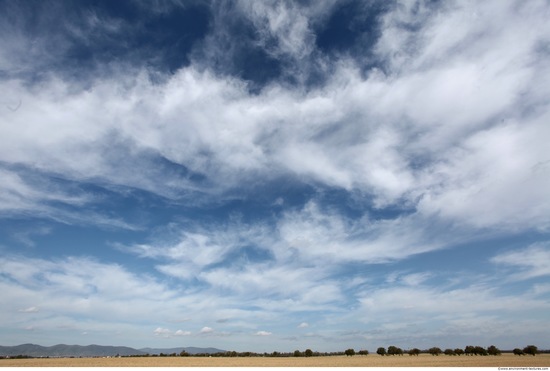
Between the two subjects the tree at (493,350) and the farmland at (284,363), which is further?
the tree at (493,350)

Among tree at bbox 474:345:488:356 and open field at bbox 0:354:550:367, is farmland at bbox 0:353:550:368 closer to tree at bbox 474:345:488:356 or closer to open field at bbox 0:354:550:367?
open field at bbox 0:354:550:367

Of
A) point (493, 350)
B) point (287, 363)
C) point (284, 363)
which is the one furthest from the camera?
point (493, 350)

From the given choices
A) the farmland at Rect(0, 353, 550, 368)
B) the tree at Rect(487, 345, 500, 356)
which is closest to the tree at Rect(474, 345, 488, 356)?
the tree at Rect(487, 345, 500, 356)

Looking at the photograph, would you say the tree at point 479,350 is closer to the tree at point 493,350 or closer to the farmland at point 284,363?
the tree at point 493,350

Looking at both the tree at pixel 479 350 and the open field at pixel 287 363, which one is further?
the tree at pixel 479 350

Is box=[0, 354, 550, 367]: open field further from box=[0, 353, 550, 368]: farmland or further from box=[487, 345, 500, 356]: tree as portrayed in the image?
box=[487, 345, 500, 356]: tree

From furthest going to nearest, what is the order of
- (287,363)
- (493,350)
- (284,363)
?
(493,350) → (287,363) → (284,363)

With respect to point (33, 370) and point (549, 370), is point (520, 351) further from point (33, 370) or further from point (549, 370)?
point (33, 370)

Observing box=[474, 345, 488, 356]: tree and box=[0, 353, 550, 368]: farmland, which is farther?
box=[474, 345, 488, 356]: tree

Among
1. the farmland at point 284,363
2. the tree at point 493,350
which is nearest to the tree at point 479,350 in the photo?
the tree at point 493,350

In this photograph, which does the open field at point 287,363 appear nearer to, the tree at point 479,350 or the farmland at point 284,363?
the farmland at point 284,363

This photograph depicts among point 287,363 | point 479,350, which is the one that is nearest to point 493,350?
point 479,350

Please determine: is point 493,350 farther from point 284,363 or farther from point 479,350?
point 284,363

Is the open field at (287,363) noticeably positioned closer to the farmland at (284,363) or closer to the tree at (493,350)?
the farmland at (284,363)
